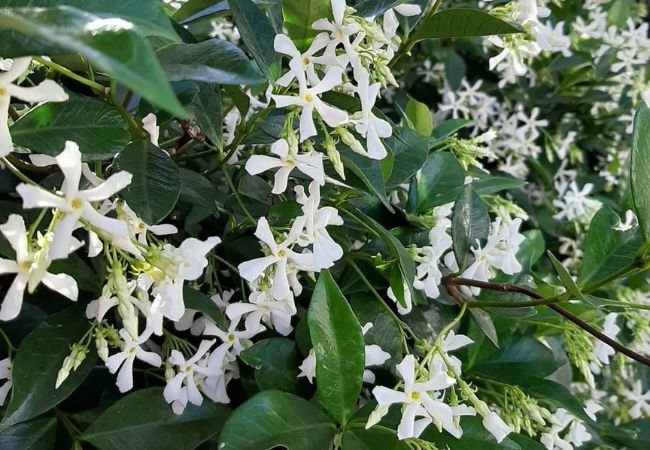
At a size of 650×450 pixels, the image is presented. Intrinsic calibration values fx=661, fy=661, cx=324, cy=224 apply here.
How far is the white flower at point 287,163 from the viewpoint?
43 centimetres

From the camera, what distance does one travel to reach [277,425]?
439 millimetres

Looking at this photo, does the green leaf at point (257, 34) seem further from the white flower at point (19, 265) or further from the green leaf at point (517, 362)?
the green leaf at point (517, 362)

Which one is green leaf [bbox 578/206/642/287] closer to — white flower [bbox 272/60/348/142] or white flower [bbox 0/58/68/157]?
white flower [bbox 272/60/348/142]

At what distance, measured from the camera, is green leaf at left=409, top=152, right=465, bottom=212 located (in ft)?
2.00

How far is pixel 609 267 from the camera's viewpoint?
545mm

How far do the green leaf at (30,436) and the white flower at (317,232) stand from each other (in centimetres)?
23

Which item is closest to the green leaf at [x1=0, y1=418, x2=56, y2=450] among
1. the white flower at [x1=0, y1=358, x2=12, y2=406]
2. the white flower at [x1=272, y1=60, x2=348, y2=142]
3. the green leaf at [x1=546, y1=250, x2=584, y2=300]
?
the white flower at [x1=0, y1=358, x2=12, y2=406]

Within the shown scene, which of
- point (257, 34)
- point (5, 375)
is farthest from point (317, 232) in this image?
point (5, 375)

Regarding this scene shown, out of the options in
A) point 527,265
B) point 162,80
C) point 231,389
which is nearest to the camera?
point 162,80

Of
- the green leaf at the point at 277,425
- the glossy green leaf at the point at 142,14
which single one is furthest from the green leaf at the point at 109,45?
the green leaf at the point at 277,425

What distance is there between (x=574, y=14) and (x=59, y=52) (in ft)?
3.69

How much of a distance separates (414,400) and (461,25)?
0.89ft

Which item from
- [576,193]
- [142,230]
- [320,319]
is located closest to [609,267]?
[320,319]

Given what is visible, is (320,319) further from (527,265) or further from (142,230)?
(527,265)
